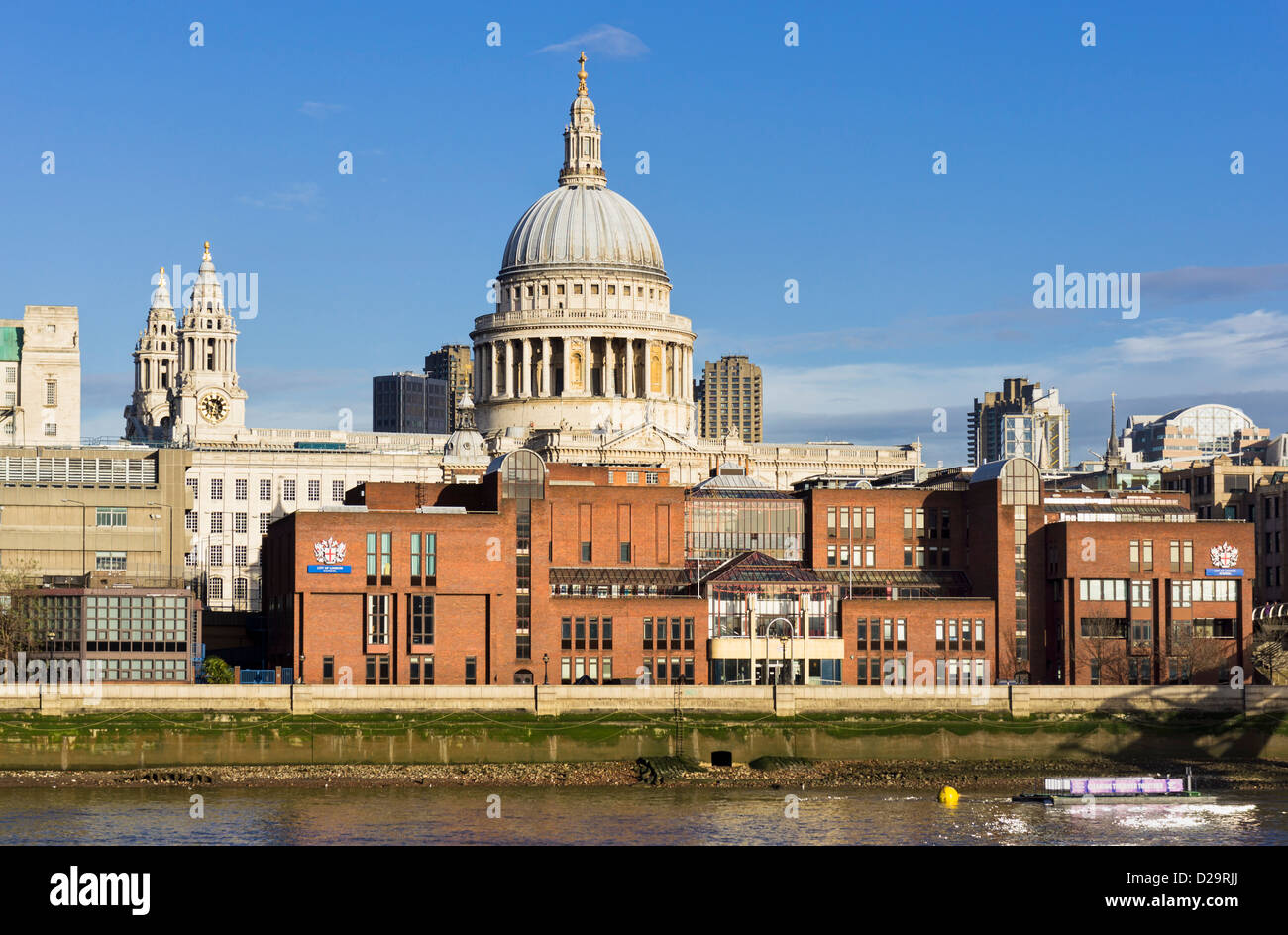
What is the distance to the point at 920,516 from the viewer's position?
126 meters

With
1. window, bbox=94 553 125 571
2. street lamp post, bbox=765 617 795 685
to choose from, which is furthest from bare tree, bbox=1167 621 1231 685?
window, bbox=94 553 125 571

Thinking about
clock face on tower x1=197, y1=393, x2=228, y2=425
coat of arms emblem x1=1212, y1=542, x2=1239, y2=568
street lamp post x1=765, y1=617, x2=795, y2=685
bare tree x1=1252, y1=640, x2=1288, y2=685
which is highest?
clock face on tower x1=197, y1=393, x2=228, y2=425

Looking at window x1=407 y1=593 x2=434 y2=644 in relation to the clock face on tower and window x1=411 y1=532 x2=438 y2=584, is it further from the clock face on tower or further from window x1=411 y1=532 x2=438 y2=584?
the clock face on tower

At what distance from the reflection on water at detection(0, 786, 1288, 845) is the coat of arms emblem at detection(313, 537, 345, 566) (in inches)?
924

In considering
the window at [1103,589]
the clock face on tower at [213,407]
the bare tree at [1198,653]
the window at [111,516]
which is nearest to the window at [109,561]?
the window at [111,516]

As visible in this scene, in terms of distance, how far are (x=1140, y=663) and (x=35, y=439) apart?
9507cm

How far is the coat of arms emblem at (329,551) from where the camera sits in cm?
11025

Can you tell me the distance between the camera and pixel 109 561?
Result: 129000 mm

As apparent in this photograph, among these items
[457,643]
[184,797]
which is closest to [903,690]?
[457,643]

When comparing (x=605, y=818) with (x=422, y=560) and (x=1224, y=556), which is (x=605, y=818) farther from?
(x=1224, y=556)

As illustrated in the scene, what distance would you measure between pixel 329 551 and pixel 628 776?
25.4 metres

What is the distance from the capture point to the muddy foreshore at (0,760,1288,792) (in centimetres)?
9062

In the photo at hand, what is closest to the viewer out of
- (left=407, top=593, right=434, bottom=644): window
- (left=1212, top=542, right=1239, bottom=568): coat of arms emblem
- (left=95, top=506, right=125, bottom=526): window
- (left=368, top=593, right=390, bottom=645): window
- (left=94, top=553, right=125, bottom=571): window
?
(left=368, top=593, right=390, bottom=645): window
